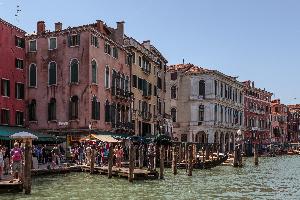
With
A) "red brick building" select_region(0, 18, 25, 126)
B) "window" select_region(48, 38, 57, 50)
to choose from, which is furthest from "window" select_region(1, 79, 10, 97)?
"window" select_region(48, 38, 57, 50)

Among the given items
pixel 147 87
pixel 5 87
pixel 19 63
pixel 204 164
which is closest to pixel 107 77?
pixel 19 63

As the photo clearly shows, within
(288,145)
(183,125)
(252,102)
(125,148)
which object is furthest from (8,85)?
(288,145)

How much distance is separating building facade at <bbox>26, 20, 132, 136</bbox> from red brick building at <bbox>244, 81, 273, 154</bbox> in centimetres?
4230

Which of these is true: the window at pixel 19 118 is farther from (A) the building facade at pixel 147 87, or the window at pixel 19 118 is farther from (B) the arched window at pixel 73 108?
(A) the building facade at pixel 147 87

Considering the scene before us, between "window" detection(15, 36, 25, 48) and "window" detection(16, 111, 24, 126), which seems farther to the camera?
"window" detection(15, 36, 25, 48)

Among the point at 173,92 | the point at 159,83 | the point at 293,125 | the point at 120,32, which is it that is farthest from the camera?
the point at 293,125

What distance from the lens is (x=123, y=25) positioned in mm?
46531

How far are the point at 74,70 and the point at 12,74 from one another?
4.70 meters

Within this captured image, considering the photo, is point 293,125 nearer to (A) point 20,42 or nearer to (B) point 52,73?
(B) point 52,73

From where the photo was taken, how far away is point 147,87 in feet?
171

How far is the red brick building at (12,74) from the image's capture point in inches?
1470

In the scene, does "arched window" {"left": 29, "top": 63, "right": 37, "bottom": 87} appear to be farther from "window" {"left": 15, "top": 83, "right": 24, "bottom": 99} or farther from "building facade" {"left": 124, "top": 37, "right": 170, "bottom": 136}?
"building facade" {"left": 124, "top": 37, "right": 170, "bottom": 136}

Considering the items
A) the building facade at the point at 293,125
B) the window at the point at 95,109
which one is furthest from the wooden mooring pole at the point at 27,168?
the building facade at the point at 293,125

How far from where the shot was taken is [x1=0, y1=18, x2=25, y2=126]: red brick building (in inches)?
1470
